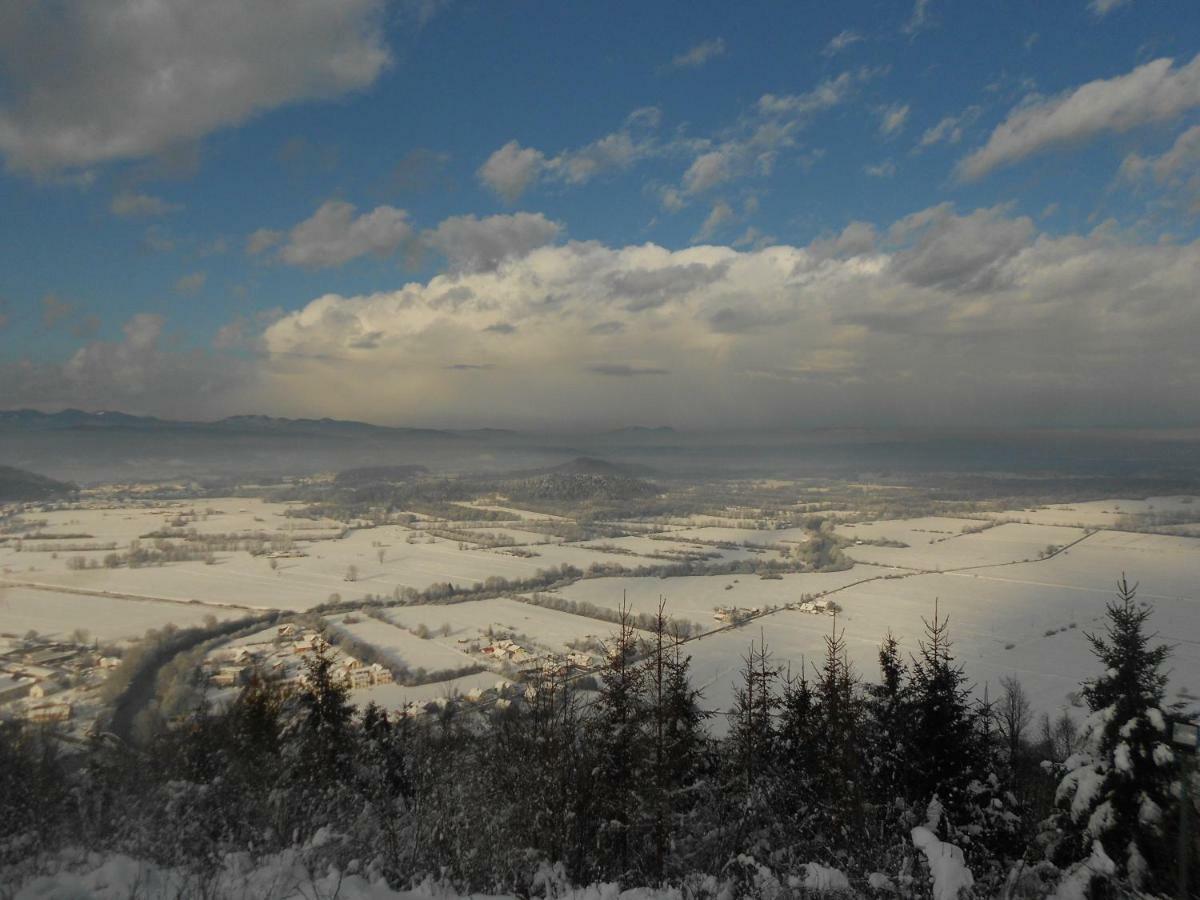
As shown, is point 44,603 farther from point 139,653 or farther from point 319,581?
point 319,581

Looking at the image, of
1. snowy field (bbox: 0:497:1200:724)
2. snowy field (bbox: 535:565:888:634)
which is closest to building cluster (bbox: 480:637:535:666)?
snowy field (bbox: 0:497:1200:724)

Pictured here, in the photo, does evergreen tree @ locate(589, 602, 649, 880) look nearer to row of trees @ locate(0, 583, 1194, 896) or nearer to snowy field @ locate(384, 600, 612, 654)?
row of trees @ locate(0, 583, 1194, 896)

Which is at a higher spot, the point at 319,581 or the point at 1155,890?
the point at 1155,890

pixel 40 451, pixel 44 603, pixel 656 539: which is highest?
pixel 40 451

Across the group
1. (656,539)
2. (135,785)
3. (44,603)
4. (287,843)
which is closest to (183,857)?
(287,843)

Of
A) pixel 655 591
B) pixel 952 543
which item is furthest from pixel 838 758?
pixel 952 543

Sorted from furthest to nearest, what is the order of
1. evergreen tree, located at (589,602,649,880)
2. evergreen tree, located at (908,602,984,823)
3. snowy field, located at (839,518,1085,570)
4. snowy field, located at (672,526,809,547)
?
snowy field, located at (672,526,809,547) < snowy field, located at (839,518,1085,570) < evergreen tree, located at (908,602,984,823) < evergreen tree, located at (589,602,649,880)

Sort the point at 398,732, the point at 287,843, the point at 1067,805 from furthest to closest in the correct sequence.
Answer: the point at 398,732, the point at 1067,805, the point at 287,843
